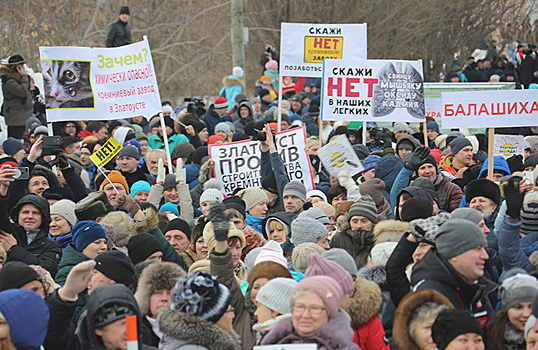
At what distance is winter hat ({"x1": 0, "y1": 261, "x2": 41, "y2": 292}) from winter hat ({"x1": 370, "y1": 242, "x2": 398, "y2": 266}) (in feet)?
7.73

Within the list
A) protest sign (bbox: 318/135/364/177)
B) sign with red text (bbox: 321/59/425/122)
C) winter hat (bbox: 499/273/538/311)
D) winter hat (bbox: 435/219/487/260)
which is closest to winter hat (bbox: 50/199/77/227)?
protest sign (bbox: 318/135/364/177)

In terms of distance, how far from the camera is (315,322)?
4.54 meters

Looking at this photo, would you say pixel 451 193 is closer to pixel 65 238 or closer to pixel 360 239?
pixel 360 239

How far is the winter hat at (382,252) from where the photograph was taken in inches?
237

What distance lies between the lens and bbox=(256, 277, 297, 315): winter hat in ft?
16.2

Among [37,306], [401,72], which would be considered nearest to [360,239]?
[37,306]

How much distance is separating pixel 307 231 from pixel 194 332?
2363 millimetres

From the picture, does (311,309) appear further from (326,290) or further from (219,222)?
(219,222)

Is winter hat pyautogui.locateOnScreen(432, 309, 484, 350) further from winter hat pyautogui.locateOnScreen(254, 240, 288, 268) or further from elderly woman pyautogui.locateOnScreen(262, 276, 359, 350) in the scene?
winter hat pyautogui.locateOnScreen(254, 240, 288, 268)

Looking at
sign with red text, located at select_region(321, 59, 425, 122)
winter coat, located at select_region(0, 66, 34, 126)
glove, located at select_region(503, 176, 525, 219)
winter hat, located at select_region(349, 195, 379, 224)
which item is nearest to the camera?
glove, located at select_region(503, 176, 525, 219)

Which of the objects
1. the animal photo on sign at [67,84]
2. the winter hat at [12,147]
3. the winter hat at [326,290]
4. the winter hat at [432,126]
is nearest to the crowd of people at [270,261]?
the winter hat at [326,290]

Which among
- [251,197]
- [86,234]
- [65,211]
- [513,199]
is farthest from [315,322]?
[251,197]

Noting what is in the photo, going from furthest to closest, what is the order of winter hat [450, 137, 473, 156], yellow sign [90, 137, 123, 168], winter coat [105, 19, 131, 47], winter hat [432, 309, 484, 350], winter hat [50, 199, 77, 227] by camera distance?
winter coat [105, 19, 131, 47], winter hat [450, 137, 473, 156], yellow sign [90, 137, 123, 168], winter hat [50, 199, 77, 227], winter hat [432, 309, 484, 350]

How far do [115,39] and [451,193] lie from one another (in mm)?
9629
